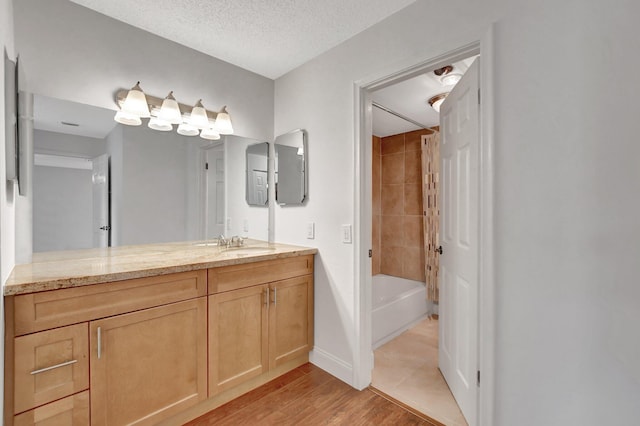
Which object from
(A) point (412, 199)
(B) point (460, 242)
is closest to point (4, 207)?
(B) point (460, 242)

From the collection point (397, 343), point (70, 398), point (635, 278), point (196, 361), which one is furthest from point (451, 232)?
point (70, 398)

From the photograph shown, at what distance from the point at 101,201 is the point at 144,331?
0.92 m

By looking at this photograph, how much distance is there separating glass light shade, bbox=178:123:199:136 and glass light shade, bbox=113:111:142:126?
260 mm

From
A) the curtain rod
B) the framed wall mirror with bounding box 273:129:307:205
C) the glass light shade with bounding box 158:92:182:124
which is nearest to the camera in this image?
the glass light shade with bounding box 158:92:182:124

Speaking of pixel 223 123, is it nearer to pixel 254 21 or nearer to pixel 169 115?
pixel 169 115

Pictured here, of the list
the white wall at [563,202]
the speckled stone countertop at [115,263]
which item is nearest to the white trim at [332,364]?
the speckled stone countertop at [115,263]

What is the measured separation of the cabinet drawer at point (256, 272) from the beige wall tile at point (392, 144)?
7.64 ft

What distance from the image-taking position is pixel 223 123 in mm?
2301

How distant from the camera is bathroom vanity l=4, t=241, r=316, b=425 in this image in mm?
1181

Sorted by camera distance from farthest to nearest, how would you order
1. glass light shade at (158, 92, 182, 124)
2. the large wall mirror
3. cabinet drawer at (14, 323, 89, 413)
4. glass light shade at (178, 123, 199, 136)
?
glass light shade at (178, 123, 199, 136), glass light shade at (158, 92, 182, 124), the large wall mirror, cabinet drawer at (14, 323, 89, 413)

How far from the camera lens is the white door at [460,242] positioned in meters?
1.55

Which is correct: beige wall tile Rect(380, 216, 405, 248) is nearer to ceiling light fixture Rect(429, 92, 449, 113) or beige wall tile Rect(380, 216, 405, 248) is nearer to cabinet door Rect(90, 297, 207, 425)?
ceiling light fixture Rect(429, 92, 449, 113)

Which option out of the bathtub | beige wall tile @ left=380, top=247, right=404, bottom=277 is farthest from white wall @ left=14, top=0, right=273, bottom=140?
beige wall tile @ left=380, top=247, right=404, bottom=277

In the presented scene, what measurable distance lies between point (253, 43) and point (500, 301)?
7.26 feet
